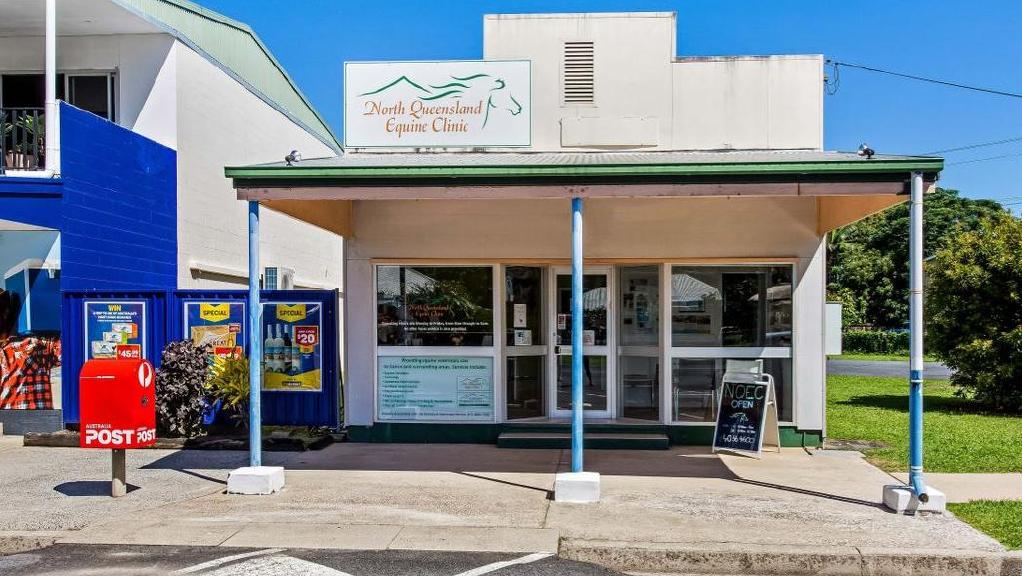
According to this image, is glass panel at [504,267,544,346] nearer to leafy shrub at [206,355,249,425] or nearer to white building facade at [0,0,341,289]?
leafy shrub at [206,355,249,425]

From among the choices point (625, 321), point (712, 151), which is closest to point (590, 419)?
point (625, 321)

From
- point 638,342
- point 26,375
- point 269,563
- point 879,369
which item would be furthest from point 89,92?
point 879,369

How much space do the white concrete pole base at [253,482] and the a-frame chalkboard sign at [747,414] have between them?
214 inches

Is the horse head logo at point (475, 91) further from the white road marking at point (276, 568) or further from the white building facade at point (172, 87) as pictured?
the white road marking at point (276, 568)

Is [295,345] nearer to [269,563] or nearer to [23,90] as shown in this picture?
[269,563]

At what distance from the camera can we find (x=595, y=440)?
11.3 m

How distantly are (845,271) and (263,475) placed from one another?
47.3 meters

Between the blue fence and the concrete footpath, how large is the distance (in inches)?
50.5

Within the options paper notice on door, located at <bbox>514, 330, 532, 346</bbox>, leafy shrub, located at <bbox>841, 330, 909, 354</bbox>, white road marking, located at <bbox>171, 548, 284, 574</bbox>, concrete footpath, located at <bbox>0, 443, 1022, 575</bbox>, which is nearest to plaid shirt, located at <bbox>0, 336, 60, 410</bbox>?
concrete footpath, located at <bbox>0, 443, 1022, 575</bbox>

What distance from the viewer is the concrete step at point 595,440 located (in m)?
11.2

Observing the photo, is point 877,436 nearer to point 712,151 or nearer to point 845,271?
point 712,151

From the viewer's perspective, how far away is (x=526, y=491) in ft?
28.9

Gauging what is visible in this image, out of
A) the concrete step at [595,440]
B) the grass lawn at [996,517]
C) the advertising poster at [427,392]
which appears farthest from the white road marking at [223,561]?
the grass lawn at [996,517]

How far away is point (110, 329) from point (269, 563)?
696 cm
